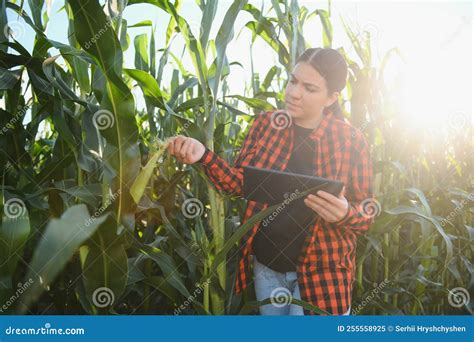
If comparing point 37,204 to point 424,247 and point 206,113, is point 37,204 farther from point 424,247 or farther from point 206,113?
point 424,247

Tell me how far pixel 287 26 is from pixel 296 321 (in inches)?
32.0

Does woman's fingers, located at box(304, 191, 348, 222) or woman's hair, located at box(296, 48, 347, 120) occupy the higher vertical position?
woman's hair, located at box(296, 48, 347, 120)

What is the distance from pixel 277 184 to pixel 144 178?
313 millimetres

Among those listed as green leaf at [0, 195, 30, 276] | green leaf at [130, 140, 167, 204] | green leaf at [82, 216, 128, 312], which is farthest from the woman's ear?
green leaf at [0, 195, 30, 276]

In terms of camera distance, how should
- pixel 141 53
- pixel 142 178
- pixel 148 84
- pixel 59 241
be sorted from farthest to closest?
pixel 141 53 < pixel 148 84 < pixel 142 178 < pixel 59 241

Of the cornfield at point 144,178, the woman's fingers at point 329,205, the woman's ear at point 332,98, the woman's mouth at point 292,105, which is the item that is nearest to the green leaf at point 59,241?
the cornfield at point 144,178

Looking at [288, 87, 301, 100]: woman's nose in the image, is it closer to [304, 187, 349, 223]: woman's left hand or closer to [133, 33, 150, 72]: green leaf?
[304, 187, 349, 223]: woman's left hand

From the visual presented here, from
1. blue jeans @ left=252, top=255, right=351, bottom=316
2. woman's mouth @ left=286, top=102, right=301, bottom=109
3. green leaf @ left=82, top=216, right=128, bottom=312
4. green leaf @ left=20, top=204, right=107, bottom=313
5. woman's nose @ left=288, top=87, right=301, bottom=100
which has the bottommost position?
blue jeans @ left=252, top=255, right=351, bottom=316

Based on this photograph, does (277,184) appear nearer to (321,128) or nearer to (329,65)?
(321,128)

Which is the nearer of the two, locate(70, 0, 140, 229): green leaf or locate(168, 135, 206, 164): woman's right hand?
locate(70, 0, 140, 229): green leaf

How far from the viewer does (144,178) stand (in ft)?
2.79

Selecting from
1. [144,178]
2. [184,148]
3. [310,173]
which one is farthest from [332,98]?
[144,178]

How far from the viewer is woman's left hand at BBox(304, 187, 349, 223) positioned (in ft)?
3.20

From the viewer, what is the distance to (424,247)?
1.60 m
